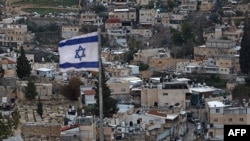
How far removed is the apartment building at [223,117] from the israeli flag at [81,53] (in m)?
10.4

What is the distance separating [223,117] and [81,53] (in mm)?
11608

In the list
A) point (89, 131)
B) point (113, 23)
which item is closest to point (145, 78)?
point (113, 23)

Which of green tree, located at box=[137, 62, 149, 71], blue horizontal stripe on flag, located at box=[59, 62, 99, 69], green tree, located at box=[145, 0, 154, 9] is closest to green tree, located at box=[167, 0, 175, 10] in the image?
green tree, located at box=[145, 0, 154, 9]

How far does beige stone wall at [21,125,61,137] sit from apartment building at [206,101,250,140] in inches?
153

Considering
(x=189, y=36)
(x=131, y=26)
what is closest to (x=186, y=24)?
(x=189, y=36)

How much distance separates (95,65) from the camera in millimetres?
7500

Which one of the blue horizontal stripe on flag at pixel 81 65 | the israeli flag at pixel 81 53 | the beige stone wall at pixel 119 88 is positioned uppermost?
the israeli flag at pixel 81 53

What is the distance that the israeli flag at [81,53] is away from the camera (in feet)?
24.4

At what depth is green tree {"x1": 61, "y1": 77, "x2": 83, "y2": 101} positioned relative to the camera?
24.1 metres

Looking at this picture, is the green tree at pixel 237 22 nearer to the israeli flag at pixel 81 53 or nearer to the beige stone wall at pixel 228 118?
the beige stone wall at pixel 228 118

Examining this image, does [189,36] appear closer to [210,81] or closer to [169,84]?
[210,81]

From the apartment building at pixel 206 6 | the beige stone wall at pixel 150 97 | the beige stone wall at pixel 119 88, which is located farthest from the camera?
the apartment building at pixel 206 6

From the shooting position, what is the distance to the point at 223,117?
18.6m

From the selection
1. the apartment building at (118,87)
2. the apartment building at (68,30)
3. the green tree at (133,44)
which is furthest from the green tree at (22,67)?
the apartment building at (68,30)
